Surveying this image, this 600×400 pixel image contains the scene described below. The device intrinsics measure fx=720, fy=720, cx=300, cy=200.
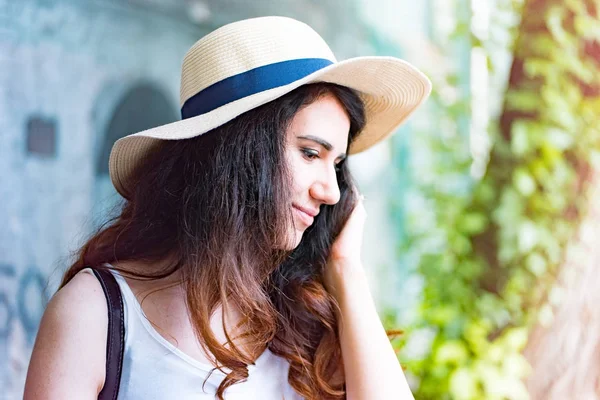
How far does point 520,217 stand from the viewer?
9.55ft

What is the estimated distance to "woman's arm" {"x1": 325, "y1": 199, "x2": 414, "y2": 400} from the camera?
1.50 m

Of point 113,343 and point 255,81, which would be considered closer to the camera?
point 113,343

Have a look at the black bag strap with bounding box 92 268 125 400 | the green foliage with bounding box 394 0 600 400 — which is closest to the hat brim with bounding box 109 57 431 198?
the black bag strap with bounding box 92 268 125 400

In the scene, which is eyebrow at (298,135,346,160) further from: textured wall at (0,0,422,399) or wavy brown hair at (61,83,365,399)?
textured wall at (0,0,422,399)

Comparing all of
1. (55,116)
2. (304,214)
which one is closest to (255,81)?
(304,214)

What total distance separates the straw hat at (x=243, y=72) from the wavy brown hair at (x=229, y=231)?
0.15ft

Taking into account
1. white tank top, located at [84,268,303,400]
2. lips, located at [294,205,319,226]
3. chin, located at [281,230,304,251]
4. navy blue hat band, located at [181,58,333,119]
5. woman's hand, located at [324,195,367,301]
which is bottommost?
white tank top, located at [84,268,303,400]

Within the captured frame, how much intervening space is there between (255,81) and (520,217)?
1763 mm

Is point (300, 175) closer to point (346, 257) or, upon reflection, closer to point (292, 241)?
point (292, 241)

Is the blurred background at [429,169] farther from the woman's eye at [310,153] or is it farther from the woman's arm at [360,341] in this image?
the woman's eye at [310,153]

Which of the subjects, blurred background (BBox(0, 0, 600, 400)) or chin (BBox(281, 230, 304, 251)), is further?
blurred background (BBox(0, 0, 600, 400))

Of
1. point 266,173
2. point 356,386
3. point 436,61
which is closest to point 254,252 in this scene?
point 266,173

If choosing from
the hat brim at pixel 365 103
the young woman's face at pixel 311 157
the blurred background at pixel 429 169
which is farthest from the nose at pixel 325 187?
the blurred background at pixel 429 169

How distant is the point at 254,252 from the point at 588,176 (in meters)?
1.80
